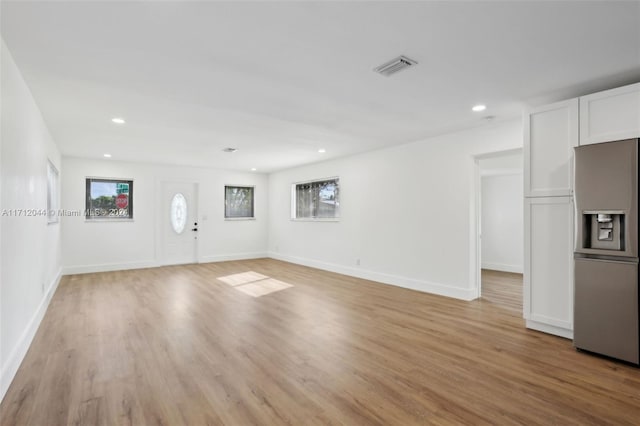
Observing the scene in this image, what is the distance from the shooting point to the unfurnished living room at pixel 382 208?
6.65 feet

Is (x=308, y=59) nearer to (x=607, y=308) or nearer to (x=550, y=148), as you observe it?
(x=550, y=148)

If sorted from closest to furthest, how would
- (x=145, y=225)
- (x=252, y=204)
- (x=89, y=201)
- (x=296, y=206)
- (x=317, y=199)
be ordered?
1. (x=89, y=201)
2. (x=145, y=225)
3. (x=317, y=199)
4. (x=296, y=206)
5. (x=252, y=204)

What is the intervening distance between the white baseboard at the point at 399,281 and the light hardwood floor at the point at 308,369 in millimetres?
275

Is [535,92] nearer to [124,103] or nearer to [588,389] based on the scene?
[588,389]

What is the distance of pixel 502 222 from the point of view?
709cm

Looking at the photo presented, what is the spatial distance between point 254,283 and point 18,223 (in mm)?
3609

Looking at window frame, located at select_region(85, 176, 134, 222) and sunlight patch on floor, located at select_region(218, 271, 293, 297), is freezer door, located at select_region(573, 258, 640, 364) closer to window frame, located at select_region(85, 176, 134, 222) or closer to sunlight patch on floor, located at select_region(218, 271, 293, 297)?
sunlight patch on floor, located at select_region(218, 271, 293, 297)

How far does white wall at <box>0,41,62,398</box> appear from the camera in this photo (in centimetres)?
229

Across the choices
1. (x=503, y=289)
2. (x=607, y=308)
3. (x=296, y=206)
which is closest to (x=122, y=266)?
(x=296, y=206)

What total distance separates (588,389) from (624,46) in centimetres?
253

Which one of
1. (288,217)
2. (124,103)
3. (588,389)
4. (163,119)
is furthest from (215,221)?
(588,389)

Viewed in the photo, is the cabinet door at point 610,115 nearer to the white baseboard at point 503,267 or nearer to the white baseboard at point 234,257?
the white baseboard at point 503,267

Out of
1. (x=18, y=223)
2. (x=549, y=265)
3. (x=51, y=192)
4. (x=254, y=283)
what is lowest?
(x=254, y=283)

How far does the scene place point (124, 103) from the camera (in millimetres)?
3430
